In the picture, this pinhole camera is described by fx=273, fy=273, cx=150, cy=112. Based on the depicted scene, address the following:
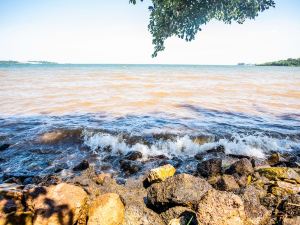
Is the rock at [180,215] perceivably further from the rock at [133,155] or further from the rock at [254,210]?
the rock at [133,155]

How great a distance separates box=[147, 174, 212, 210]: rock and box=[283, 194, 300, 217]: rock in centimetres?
124

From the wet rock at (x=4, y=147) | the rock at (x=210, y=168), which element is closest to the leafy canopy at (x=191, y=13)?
the rock at (x=210, y=168)

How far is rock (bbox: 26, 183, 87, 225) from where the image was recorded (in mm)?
4055

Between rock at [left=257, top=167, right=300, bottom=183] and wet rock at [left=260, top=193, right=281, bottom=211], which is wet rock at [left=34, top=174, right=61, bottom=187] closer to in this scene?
wet rock at [left=260, top=193, right=281, bottom=211]

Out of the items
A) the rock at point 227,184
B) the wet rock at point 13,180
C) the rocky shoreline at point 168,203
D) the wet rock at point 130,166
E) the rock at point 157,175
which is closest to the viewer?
the rocky shoreline at point 168,203

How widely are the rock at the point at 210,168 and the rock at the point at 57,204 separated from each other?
2981mm

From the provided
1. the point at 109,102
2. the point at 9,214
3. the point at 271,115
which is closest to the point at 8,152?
the point at 9,214

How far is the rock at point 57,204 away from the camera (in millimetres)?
4055

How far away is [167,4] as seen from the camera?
5.98m

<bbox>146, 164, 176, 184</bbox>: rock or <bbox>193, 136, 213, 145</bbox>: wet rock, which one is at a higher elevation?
<bbox>146, 164, 176, 184</bbox>: rock

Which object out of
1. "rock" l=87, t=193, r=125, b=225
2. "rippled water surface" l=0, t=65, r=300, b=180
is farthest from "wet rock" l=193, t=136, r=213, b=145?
"rock" l=87, t=193, r=125, b=225

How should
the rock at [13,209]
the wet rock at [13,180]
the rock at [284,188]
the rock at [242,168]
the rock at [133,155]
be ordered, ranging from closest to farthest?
the rock at [13,209]
the rock at [284,188]
the rock at [242,168]
the wet rock at [13,180]
the rock at [133,155]

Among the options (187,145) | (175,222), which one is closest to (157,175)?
(175,222)

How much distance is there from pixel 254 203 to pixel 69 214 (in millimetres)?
2883
